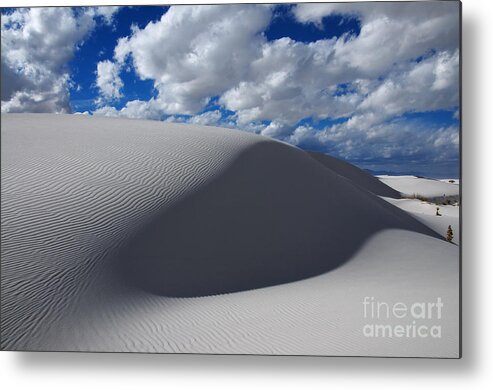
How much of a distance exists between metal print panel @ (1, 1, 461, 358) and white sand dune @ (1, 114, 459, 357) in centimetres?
2

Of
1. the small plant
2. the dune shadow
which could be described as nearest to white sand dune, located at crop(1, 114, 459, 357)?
the dune shadow

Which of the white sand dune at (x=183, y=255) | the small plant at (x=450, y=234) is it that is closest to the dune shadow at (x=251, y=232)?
the white sand dune at (x=183, y=255)

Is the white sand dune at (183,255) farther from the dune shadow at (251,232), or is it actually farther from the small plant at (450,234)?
the small plant at (450,234)

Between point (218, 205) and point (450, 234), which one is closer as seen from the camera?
point (450, 234)

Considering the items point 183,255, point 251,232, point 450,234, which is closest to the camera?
point 450,234

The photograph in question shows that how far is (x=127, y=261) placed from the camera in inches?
195

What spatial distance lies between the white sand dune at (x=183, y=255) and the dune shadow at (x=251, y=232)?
0.07ft

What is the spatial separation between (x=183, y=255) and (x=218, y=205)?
1447 millimetres

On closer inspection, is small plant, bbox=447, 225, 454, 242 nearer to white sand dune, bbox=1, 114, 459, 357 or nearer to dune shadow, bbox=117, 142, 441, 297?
white sand dune, bbox=1, 114, 459, 357

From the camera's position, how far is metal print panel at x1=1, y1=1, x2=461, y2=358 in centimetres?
434

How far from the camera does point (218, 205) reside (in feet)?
21.0

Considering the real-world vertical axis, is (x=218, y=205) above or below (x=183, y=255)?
above

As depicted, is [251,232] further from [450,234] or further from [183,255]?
[450,234]

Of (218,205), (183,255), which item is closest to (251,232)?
(218,205)
